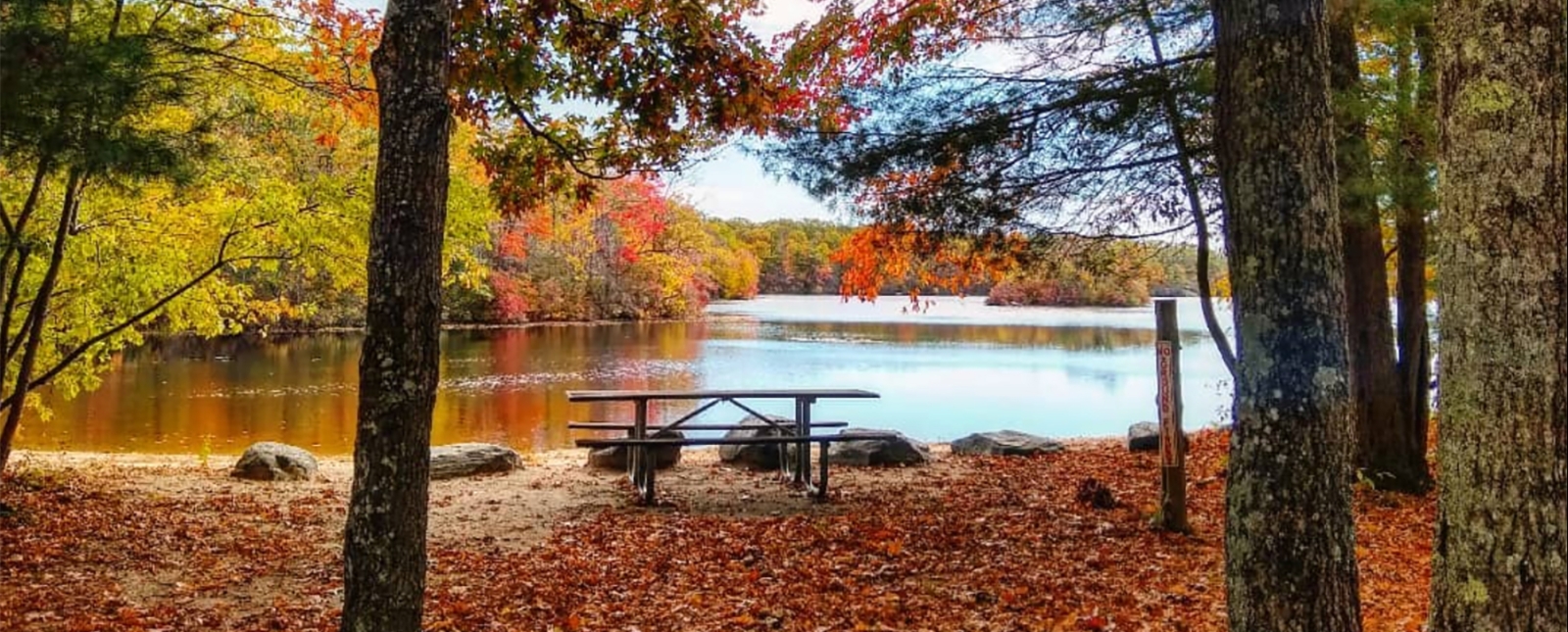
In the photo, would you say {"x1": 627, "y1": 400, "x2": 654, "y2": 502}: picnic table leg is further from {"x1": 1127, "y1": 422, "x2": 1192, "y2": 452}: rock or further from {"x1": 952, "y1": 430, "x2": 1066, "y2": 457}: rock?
Answer: {"x1": 1127, "y1": 422, "x2": 1192, "y2": 452}: rock

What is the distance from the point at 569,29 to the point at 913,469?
16.5 ft

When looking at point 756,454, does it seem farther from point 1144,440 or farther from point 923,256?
point 1144,440

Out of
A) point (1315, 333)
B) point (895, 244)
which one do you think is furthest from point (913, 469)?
point (1315, 333)

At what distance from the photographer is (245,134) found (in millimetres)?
8383

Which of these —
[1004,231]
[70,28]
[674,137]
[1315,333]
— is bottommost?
[1315,333]

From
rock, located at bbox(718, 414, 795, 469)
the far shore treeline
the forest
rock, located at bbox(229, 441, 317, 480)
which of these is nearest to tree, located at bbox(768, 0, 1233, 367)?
the forest

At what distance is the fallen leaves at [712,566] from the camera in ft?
13.0

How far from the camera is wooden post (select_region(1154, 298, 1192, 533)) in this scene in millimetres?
5297

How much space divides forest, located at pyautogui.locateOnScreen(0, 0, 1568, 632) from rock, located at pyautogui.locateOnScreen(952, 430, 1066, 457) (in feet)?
1.86

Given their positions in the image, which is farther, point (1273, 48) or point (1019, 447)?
point (1019, 447)

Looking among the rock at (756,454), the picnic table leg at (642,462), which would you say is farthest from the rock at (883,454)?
the picnic table leg at (642,462)

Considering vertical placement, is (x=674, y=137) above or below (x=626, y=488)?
above

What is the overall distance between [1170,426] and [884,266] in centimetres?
258

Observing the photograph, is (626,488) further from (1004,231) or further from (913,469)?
(1004,231)
